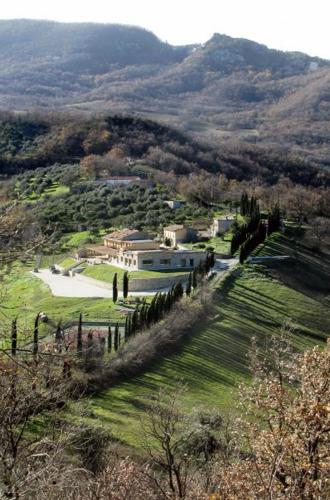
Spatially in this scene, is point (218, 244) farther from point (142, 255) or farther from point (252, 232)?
point (142, 255)

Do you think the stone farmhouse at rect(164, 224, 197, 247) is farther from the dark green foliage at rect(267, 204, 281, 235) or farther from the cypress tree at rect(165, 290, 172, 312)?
the cypress tree at rect(165, 290, 172, 312)

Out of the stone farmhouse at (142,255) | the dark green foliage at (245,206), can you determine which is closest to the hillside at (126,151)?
the dark green foliage at (245,206)

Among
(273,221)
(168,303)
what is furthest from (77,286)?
(273,221)

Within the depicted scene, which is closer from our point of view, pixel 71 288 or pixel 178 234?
pixel 71 288

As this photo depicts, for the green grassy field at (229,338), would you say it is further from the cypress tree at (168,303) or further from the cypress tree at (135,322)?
the cypress tree at (135,322)

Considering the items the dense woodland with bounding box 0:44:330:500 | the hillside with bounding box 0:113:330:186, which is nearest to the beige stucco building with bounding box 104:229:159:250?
the dense woodland with bounding box 0:44:330:500

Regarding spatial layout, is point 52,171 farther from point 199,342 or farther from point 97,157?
point 199,342
